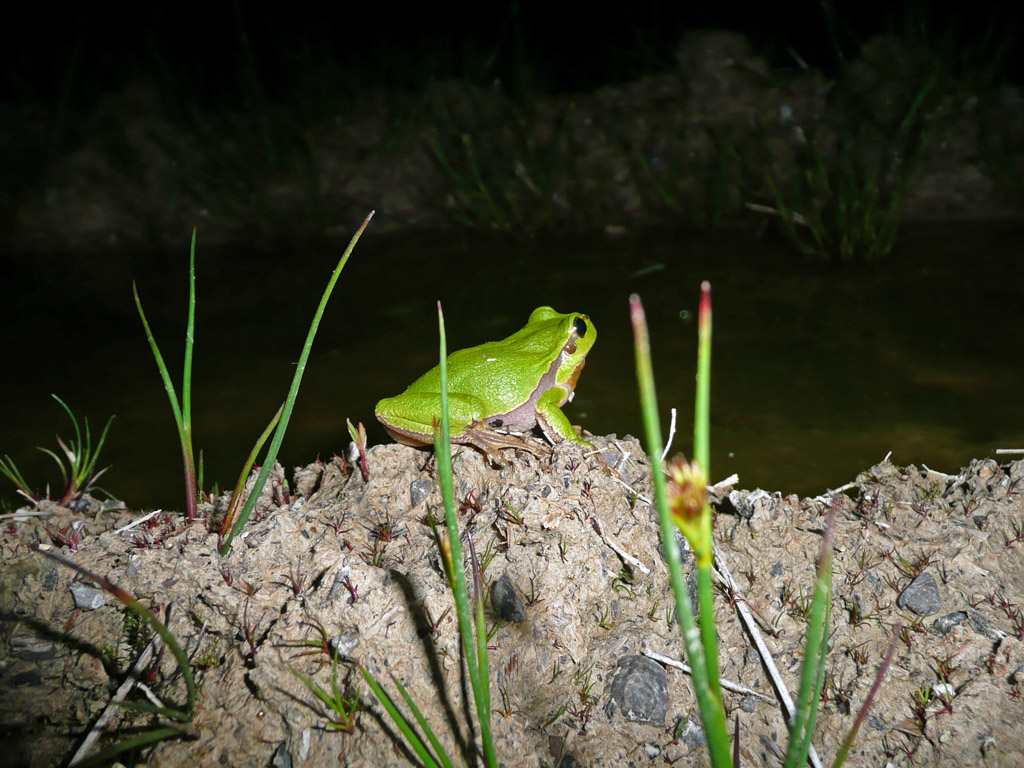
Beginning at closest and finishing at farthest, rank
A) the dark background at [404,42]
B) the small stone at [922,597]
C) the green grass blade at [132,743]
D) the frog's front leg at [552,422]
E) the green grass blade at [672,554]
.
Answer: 1. the green grass blade at [672,554]
2. the green grass blade at [132,743]
3. the small stone at [922,597]
4. the frog's front leg at [552,422]
5. the dark background at [404,42]

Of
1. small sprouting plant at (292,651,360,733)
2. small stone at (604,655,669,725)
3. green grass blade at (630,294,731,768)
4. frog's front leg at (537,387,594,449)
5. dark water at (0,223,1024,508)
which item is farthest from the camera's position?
dark water at (0,223,1024,508)

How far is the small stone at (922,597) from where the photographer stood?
6.79 ft

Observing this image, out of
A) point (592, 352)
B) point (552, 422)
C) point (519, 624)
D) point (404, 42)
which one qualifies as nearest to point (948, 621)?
point (519, 624)

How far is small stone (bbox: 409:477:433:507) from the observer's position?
2.33 meters

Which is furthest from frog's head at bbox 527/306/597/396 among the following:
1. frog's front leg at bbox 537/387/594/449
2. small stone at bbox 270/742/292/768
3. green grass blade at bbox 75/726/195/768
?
green grass blade at bbox 75/726/195/768

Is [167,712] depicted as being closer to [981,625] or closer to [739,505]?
[739,505]

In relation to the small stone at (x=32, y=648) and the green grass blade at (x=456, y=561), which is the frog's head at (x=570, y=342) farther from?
the small stone at (x=32, y=648)

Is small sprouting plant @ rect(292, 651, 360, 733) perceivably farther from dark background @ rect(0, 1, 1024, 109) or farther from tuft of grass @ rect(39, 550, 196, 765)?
dark background @ rect(0, 1, 1024, 109)

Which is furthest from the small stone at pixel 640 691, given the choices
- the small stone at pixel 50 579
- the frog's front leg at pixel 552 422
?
the small stone at pixel 50 579

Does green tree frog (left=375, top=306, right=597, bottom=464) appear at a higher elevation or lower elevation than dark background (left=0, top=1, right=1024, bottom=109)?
lower

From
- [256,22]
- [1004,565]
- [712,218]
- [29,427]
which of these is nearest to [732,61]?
[712,218]

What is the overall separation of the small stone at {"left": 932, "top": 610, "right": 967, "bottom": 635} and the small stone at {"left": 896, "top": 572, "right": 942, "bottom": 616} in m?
0.03

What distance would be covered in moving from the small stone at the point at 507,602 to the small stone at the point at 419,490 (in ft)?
1.43

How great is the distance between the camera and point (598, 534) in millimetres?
2170
